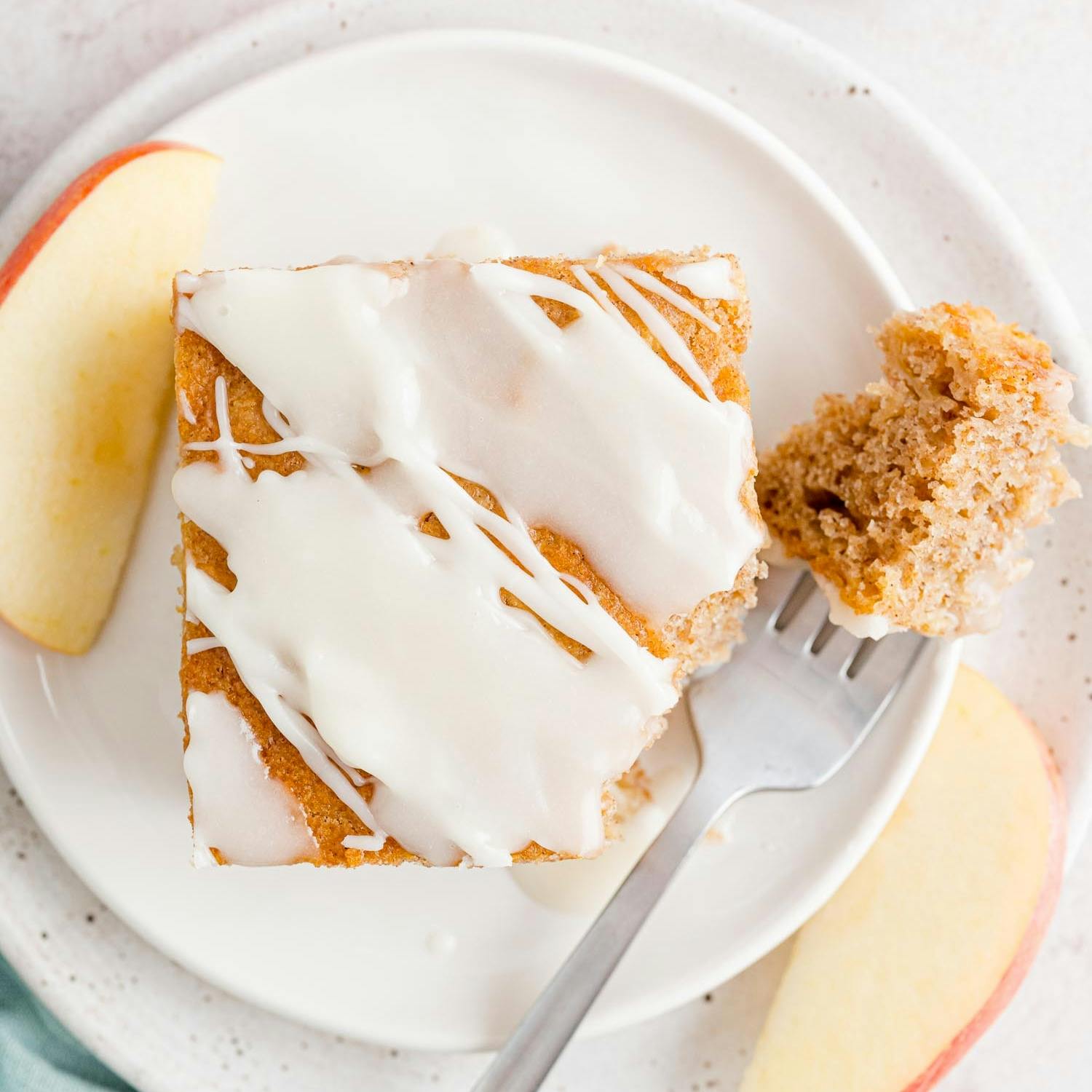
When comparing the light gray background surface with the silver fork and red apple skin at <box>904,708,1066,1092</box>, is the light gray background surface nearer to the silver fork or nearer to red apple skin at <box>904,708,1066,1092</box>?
red apple skin at <box>904,708,1066,1092</box>

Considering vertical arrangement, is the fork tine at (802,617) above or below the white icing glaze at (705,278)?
below

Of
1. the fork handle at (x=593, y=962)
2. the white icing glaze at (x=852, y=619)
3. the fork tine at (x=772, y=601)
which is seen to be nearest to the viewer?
the white icing glaze at (x=852, y=619)

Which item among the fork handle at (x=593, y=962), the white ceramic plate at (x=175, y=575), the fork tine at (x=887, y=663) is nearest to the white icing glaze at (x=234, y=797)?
the white ceramic plate at (x=175, y=575)

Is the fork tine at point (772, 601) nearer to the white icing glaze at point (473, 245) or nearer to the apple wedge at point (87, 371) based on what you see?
the white icing glaze at point (473, 245)

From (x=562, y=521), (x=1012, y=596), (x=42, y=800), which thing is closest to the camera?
(x=562, y=521)

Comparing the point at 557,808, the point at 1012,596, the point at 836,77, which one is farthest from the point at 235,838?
the point at 836,77

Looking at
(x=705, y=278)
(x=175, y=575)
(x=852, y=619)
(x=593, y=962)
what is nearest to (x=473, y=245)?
(x=705, y=278)

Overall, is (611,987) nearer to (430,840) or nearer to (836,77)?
(430,840)

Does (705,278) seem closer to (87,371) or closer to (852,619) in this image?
(852,619)
